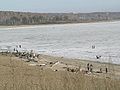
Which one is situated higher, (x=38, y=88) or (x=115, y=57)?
(x=38, y=88)

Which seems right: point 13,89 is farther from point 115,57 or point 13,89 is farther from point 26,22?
point 26,22

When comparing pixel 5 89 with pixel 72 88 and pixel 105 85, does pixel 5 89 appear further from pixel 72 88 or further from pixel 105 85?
pixel 105 85

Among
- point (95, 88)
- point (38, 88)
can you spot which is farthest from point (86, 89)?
point (38, 88)

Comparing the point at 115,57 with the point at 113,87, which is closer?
the point at 113,87

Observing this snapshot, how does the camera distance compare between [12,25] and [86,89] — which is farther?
[12,25]

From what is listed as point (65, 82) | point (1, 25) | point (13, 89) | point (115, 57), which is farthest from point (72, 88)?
point (1, 25)

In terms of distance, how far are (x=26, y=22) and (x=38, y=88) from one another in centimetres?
19453

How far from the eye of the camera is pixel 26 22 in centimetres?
19938

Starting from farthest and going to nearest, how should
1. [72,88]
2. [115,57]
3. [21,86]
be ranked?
[115,57] < [21,86] < [72,88]

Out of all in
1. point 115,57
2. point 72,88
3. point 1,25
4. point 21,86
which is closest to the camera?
point 72,88

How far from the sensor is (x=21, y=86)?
19.6 feet

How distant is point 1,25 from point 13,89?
19126cm

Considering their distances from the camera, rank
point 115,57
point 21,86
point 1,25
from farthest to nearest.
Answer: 1. point 1,25
2. point 115,57
3. point 21,86

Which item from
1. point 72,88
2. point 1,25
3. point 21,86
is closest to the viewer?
point 72,88
